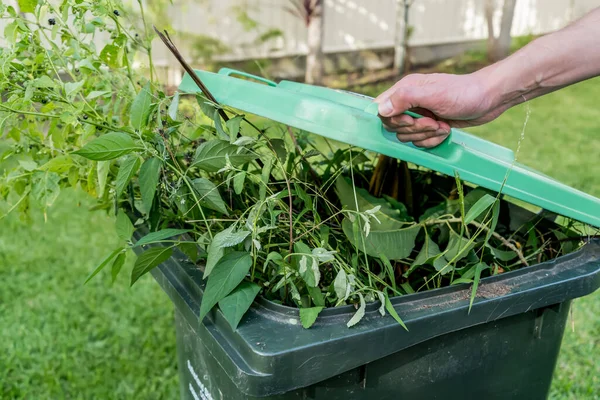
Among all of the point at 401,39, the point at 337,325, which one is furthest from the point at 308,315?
the point at 401,39

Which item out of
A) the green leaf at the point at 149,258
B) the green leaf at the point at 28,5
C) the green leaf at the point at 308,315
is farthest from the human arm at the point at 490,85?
the green leaf at the point at 28,5

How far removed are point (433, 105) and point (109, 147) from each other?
2.03ft

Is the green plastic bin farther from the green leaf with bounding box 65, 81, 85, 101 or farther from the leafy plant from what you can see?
the green leaf with bounding box 65, 81, 85, 101

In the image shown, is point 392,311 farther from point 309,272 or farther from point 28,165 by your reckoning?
point 28,165

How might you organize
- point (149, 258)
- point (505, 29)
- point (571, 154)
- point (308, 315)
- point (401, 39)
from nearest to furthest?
point (308, 315), point (149, 258), point (571, 154), point (401, 39), point (505, 29)

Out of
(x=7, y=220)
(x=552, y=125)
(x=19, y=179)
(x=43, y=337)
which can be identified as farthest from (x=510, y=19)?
(x=19, y=179)

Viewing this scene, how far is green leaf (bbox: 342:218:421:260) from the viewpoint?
4.21 ft

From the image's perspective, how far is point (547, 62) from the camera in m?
1.29

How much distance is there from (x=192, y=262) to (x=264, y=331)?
1.05 feet

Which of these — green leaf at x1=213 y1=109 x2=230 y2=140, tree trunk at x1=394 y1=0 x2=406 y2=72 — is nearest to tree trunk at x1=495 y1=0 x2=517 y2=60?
tree trunk at x1=394 y1=0 x2=406 y2=72

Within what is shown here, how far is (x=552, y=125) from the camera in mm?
6320

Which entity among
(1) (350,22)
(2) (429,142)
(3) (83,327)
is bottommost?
(3) (83,327)

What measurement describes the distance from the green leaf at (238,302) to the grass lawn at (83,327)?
0.99 metres

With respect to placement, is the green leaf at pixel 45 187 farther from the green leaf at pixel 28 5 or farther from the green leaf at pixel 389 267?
the green leaf at pixel 389 267
